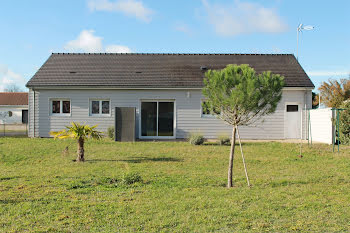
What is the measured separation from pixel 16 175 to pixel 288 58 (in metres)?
17.9

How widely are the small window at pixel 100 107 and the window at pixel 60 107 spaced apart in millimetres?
1383

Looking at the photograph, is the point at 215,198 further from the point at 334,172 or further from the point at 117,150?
the point at 117,150

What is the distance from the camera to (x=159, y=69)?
67.6 feet

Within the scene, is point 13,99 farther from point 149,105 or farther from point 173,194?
point 173,194

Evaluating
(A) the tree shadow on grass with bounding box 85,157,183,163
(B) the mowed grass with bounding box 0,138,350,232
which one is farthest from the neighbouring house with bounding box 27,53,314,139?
(A) the tree shadow on grass with bounding box 85,157,183,163

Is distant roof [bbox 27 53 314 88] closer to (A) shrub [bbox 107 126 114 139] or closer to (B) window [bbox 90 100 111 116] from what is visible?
(B) window [bbox 90 100 111 116]

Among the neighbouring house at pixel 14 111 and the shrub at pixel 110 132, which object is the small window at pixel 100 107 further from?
the neighbouring house at pixel 14 111

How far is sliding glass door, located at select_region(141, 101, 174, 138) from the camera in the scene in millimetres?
19156

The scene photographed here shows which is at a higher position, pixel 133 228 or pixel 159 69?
pixel 159 69

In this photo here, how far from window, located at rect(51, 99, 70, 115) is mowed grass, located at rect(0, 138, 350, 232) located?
7.29 metres

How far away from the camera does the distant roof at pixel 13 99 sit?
146ft

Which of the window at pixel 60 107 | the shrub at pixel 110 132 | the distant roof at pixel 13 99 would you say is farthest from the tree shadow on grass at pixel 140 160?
the distant roof at pixel 13 99

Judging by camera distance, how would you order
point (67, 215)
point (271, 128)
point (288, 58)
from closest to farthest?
point (67, 215) → point (271, 128) → point (288, 58)

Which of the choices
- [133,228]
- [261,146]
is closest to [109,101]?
[261,146]
